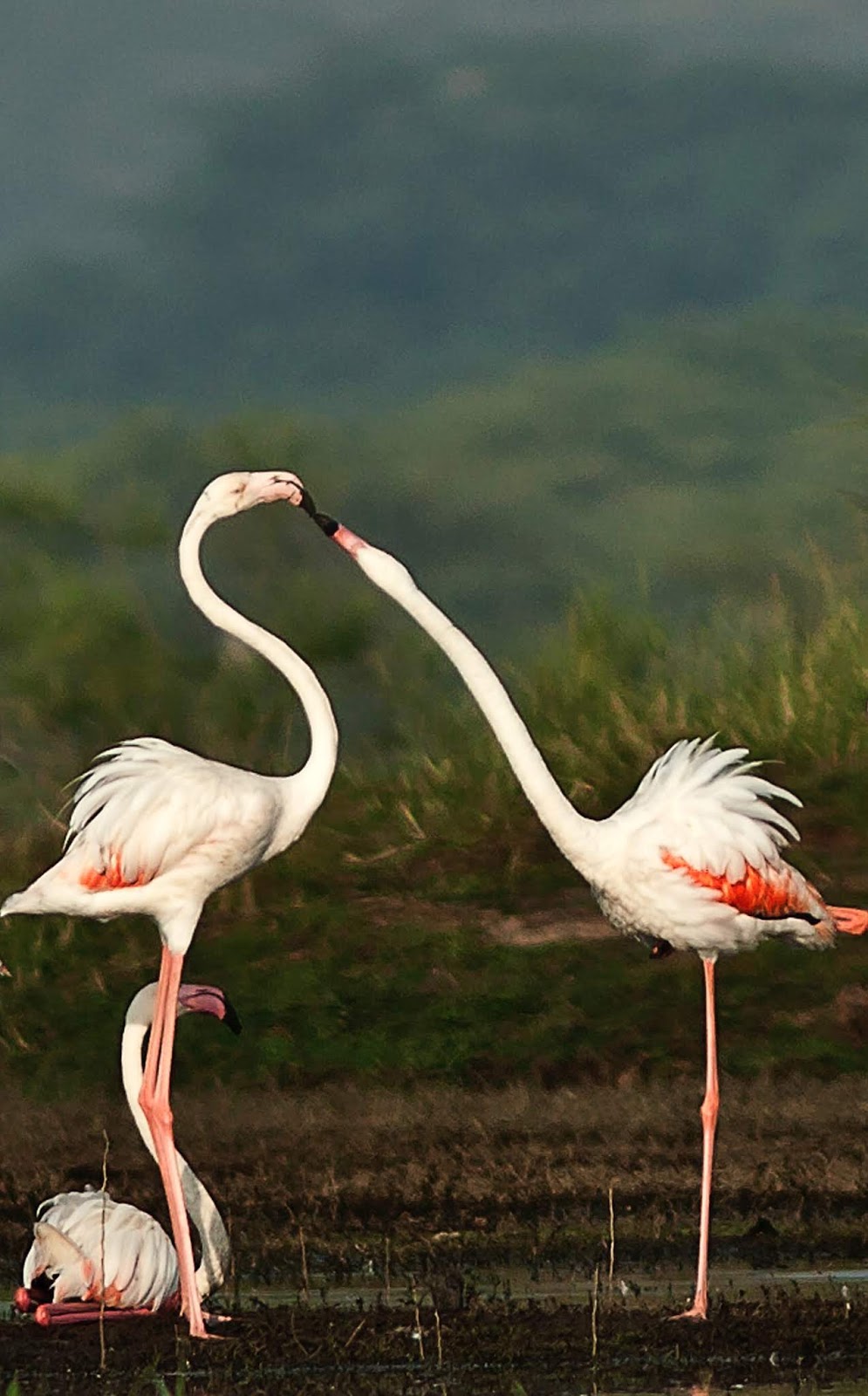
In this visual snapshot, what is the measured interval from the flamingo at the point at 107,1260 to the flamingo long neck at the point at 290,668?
1365 mm

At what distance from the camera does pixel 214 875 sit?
8727mm

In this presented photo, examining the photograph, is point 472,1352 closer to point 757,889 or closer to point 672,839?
point 672,839

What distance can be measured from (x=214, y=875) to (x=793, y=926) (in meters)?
2.11

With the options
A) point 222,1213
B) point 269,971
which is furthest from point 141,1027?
point 269,971

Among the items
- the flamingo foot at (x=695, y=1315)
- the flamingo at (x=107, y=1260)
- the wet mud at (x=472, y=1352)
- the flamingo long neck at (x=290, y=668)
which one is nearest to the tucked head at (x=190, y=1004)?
the flamingo at (x=107, y=1260)

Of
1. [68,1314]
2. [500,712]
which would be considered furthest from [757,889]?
[68,1314]

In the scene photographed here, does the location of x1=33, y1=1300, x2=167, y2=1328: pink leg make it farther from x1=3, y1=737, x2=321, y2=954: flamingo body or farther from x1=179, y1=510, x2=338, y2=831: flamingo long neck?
x1=179, y1=510, x2=338, y2=831: flamingo long neck

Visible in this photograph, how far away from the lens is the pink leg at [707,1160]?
26.2 feet

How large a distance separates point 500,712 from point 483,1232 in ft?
7.98

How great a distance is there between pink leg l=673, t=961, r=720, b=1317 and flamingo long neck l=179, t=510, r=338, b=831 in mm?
1526

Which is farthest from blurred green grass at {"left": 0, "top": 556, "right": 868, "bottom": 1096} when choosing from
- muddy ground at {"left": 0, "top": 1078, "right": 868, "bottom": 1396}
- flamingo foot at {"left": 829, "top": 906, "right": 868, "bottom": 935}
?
flamingo foot at {"left": 829, "top": 906, "right": 868, "bottom": 935}

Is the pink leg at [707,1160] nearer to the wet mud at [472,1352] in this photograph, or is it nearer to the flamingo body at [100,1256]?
the wet mud at [472,1352]

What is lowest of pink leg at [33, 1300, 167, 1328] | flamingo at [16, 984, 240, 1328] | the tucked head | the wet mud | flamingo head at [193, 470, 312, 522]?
the wet mud

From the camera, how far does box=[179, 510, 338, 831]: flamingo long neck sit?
8820 mm
